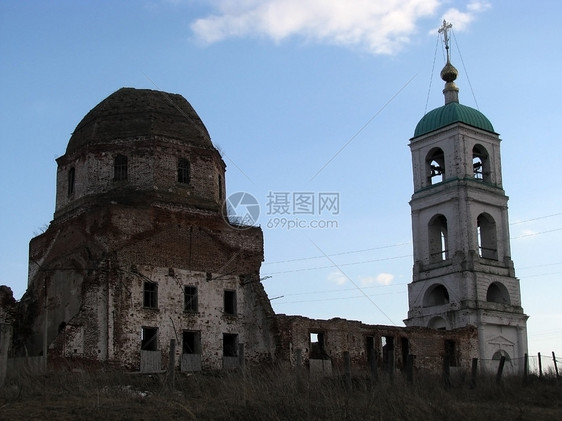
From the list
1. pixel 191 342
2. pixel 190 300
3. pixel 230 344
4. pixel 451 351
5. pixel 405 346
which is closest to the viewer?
pixel 191 342

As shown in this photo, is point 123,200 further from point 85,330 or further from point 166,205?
point 85,330

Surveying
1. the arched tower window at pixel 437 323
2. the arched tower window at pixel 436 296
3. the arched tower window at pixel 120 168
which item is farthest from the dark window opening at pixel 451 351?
the arched tower window at pixel 120 168

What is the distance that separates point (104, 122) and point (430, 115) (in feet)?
55.1

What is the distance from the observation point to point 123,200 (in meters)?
30.5

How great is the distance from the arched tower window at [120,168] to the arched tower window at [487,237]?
17.1 meters

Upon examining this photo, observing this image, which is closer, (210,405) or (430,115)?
(210,405)

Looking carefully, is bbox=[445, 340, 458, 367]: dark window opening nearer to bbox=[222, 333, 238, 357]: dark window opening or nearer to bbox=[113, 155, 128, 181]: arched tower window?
bbox=[222, 333, 238, 357]: dark window opening

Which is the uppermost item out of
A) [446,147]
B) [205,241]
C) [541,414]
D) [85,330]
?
[446,147]

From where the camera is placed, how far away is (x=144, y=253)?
1137 inches

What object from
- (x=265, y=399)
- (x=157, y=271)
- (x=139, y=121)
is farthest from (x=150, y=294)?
(x=265, y=399)

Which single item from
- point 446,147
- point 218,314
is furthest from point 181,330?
point 446,147

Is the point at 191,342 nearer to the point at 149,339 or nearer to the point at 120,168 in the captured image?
the point at 149,339

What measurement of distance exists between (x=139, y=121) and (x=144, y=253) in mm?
5590

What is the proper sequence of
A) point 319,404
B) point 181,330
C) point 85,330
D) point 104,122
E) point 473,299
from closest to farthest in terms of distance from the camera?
point 319,404
point 85,330
point 181,330
point 104,122
point 473,299
